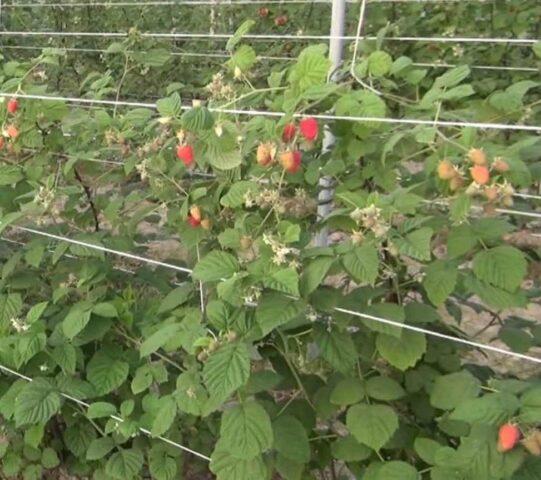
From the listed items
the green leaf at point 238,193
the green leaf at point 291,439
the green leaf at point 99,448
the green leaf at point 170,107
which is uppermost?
the green leaf at point 170,107

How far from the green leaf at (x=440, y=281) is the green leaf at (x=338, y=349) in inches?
7.6

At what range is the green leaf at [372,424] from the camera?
1.45 metres

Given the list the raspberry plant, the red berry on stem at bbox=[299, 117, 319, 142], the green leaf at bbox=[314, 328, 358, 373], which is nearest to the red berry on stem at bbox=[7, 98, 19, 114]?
the raspberry plant

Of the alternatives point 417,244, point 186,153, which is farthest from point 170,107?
point 417,244

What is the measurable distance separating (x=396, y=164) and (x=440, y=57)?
2.96 metres

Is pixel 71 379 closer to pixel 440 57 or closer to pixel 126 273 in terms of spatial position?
pixel 126 273

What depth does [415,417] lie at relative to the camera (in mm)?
1643

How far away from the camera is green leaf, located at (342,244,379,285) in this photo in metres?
1.29

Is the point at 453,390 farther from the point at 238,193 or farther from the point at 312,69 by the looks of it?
the point at 312,69

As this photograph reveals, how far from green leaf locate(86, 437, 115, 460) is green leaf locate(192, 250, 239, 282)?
67 cm

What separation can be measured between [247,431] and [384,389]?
0.28 meters

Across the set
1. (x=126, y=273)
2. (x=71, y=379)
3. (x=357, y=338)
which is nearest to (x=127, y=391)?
(x=71, y=379)

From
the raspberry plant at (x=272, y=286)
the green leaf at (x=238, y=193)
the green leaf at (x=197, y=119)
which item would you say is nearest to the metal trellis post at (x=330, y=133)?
the raspberry plant at (x=272, y=286)

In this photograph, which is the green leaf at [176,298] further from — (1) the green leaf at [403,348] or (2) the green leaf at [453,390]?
(2) the green leaf at [453,390]
